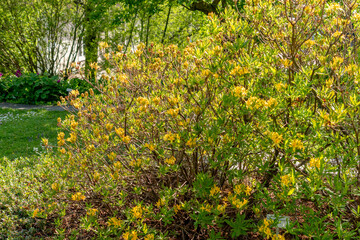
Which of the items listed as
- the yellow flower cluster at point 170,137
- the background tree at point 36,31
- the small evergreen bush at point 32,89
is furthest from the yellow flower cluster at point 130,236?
the background tree at point 36,31

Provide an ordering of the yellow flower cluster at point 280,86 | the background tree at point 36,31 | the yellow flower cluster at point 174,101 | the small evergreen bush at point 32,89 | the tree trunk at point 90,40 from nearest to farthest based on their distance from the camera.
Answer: the yellow flower cluster at point 280,86 < the yellow flower cluster at point 174,101 < the small evergreen bush at point 32,89 < the background tree at point 36,31 < the tree trunk at point 90,40

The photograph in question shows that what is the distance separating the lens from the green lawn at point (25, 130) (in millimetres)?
5945

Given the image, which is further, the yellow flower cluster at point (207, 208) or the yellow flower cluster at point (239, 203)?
the yellow flower cluster at point (207, 208)

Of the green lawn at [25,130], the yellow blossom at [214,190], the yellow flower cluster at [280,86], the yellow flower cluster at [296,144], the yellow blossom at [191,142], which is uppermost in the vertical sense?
the yellow flower cluster at [280,86]

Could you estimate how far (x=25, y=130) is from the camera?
24.0ft

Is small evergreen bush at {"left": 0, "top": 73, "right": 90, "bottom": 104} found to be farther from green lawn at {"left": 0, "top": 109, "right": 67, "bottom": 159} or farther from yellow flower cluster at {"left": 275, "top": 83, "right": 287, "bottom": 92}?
yellow flower cluster at {"left": 275, "top": 83, "right": 287, "bottom": 92}

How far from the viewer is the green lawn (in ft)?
19.5

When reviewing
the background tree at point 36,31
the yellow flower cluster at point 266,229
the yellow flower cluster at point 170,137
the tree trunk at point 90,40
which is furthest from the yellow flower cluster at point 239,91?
the background tree at point 36,31

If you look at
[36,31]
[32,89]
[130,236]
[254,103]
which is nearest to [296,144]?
[254,103]

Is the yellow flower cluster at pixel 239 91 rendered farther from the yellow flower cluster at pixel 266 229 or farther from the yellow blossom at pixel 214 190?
the yellow flower cluster at pixel 266 229

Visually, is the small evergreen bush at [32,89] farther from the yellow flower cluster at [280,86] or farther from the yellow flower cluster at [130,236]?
the yellow flower cluster at [280,86]

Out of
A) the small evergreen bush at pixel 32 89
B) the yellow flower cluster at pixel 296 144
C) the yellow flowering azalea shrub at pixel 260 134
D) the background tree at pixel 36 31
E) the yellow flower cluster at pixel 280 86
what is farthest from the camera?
the background tree at pixel 36 31

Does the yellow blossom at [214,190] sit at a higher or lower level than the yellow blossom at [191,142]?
Result: lower

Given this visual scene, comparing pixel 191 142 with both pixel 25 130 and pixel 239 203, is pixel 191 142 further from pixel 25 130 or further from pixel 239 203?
pixel 25 130
